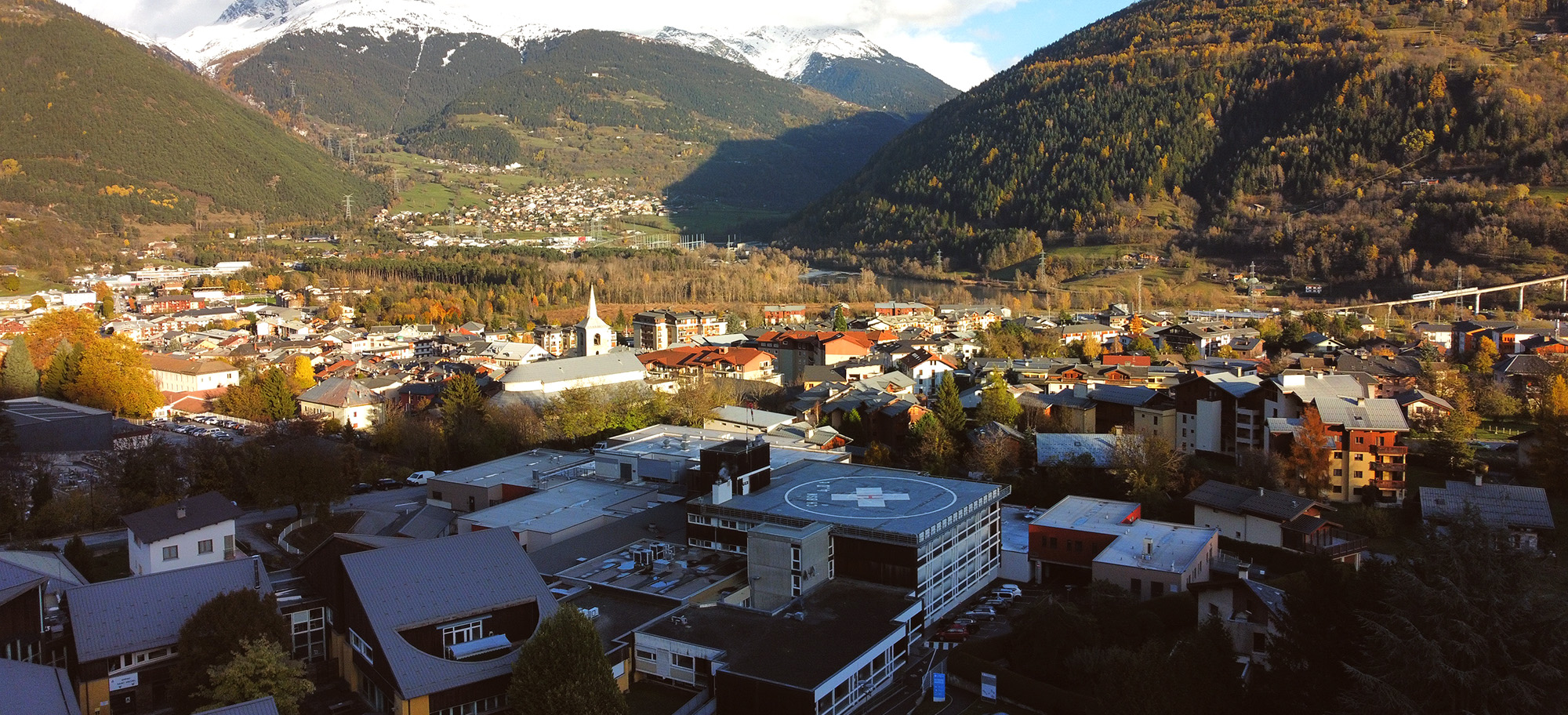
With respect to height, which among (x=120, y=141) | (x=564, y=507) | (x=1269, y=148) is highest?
(x=120, y=141)

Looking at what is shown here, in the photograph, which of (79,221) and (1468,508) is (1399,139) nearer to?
(1468,508)

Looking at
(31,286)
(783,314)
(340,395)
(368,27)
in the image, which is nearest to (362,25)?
(368,27)

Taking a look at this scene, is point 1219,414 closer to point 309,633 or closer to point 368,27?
point 309,633

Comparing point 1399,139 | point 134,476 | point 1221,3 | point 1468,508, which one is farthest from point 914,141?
point 1468,508

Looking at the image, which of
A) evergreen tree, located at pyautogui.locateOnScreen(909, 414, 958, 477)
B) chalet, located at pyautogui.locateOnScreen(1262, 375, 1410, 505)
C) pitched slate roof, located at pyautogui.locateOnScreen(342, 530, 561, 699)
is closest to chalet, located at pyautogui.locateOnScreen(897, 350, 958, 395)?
evergreen tree, located at pyautogui.locateOnScreen(909, 414, 958, 477)

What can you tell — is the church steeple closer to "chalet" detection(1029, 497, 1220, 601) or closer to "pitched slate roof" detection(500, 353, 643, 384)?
"pitched slate roof" detection(500, 353, 643, 384)
